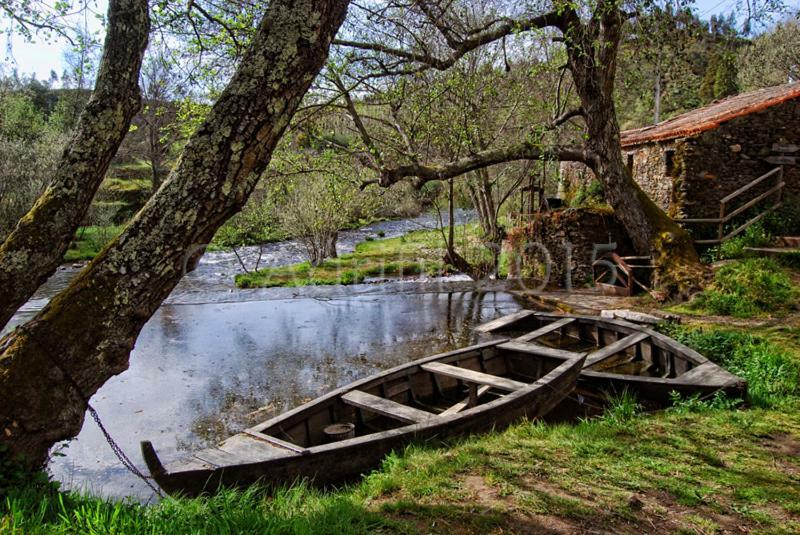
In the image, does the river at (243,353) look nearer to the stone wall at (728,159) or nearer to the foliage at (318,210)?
the foliage at (318,210)

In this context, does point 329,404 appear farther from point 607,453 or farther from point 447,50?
point 447,50

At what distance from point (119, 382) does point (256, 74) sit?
737cm

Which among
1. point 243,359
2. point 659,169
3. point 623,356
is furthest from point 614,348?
point 659,169

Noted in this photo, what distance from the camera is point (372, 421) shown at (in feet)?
20.0

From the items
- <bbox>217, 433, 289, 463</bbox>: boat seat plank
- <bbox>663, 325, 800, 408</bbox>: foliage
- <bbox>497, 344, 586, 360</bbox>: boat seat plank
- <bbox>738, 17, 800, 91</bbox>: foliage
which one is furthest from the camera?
<bbox>738, 17, 800, 91</bbox>: foliage

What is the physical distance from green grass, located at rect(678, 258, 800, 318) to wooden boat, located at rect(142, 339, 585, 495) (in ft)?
14.2

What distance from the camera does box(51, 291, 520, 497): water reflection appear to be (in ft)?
22.0

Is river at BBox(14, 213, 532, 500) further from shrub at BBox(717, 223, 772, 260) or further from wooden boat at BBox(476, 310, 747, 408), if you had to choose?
shrub at BBox(717, 223, 772, 260)

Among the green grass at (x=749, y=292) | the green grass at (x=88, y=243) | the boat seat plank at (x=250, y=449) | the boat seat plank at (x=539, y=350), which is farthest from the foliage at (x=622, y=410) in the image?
the green grass at (x=88, y=243)

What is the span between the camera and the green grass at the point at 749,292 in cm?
927

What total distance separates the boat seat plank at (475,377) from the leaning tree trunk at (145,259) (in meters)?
3.77

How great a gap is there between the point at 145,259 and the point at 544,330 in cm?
674

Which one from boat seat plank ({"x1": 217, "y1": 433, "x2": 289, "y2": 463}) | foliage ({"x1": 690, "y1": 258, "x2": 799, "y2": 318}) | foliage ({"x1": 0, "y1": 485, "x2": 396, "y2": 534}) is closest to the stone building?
foliage ({"x1": 690, "y1": 258, "x2": 799, "y2": 318})

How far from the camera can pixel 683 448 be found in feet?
14.8
